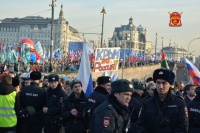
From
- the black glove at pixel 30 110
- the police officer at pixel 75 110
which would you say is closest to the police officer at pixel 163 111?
the police officer at pixel 75 110

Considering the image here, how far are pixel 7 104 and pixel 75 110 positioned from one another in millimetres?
1199

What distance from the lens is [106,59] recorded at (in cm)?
1434

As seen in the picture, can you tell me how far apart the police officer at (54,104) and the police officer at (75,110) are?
0.32m

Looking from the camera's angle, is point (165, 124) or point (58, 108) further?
point (58, 108)

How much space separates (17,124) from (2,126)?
2.48 feet

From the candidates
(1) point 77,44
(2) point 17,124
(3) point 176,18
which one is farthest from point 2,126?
(1) point 77,44

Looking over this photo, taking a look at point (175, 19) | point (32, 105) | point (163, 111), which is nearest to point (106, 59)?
point (32, 105)

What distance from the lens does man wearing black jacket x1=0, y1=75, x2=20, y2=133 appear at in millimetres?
7684

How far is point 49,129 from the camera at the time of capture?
8477mm

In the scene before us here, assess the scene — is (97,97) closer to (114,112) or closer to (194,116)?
(194,116)

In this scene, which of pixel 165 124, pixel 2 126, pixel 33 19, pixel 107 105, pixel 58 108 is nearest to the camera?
pixel 107 105

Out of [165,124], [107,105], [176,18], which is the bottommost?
[165,124]

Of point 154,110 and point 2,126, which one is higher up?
point 154,110

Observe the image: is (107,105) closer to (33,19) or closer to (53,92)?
(53,92)
